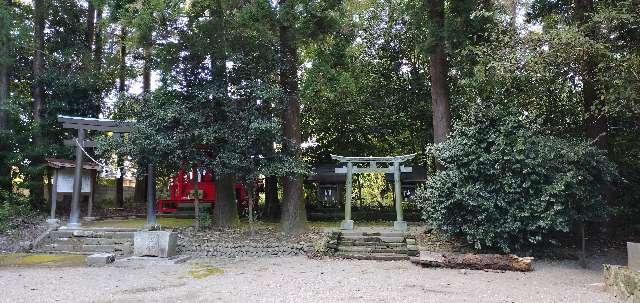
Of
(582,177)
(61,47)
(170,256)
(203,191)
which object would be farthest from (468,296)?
(61,47)

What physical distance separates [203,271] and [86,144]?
19.1ft

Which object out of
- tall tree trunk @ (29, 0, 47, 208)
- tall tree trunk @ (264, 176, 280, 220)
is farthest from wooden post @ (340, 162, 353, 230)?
tall tree trunk @ (29, 0, 47, 208)

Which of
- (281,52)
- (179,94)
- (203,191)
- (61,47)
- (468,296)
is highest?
(61,47)

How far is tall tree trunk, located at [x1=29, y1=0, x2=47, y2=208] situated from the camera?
578 inches

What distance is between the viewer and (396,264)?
1006cm

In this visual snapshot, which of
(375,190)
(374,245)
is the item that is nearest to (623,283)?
(374,245)

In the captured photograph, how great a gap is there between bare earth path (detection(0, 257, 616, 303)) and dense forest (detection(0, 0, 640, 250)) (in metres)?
1.94

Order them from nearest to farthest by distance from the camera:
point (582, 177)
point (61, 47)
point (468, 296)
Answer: point (468, 296) < point (582, 177) < point (61, 47)

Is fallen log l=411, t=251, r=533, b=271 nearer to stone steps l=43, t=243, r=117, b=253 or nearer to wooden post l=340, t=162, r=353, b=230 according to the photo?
wooden post l=340, t=162, r=353, b=230

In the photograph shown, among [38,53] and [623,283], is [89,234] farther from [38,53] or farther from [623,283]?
[623,283]

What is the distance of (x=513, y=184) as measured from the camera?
1023cm

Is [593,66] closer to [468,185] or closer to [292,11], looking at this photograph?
[468,185]

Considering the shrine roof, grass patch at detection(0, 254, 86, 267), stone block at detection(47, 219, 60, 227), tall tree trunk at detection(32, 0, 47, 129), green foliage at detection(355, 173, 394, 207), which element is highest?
tall tree trunk at detection(32, 0, 47, 129)

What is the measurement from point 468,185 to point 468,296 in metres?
4.04
